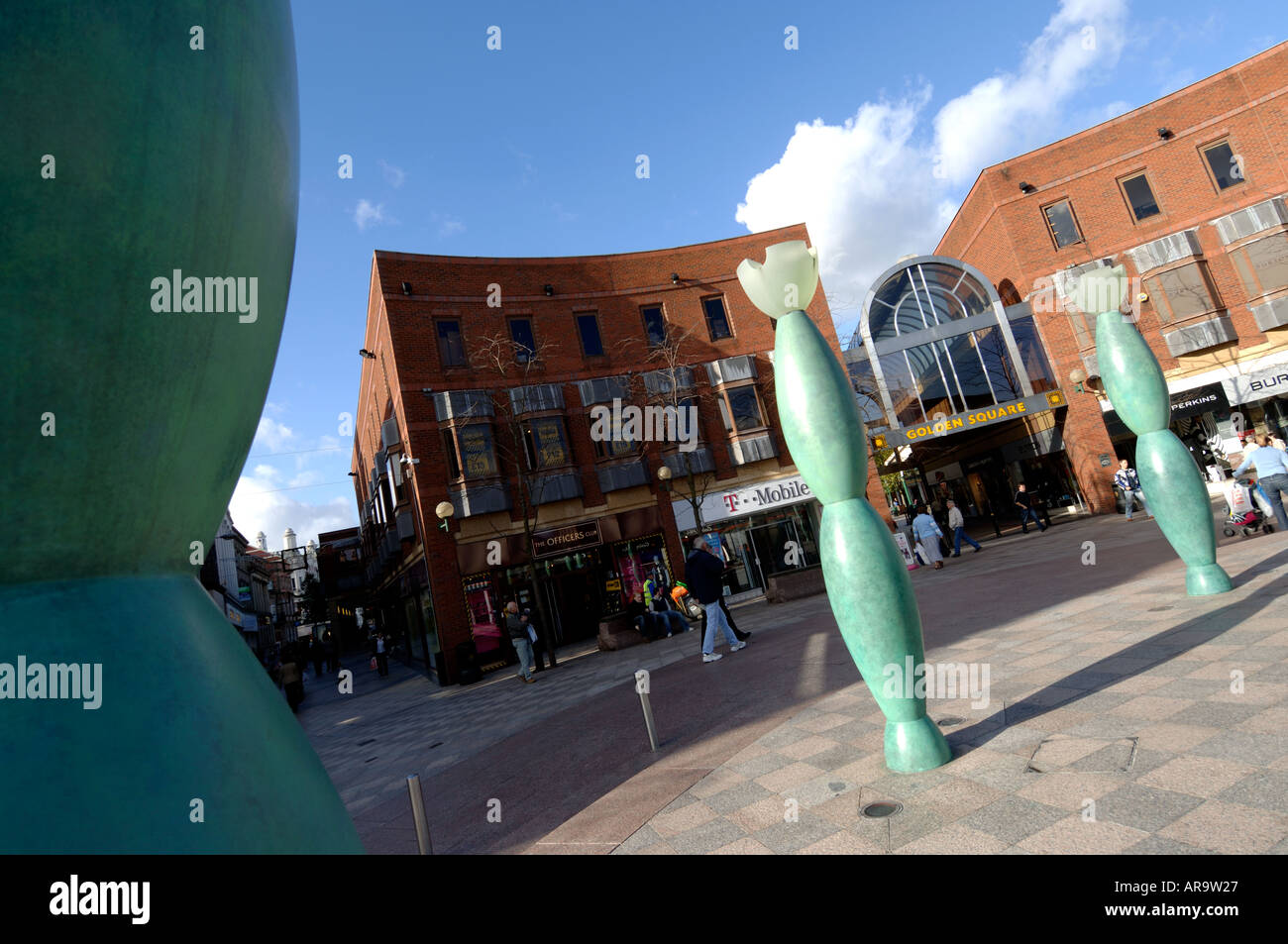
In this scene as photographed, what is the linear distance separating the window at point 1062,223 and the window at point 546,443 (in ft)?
65.8

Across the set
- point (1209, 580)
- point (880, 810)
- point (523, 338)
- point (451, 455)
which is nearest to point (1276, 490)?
point (1209, 580)

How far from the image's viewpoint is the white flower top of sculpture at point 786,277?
4.54m

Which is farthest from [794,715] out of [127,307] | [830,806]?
[127,307]

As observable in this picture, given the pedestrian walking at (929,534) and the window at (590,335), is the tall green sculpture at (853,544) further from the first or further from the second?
the window at (590,335)

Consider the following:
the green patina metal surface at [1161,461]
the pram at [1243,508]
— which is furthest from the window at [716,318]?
the green patina metal surface at [1161,461]

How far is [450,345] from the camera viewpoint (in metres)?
20.2

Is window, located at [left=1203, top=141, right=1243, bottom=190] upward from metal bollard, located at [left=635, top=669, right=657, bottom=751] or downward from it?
upward

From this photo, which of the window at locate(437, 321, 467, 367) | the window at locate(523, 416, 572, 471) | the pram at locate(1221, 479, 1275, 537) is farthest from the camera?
the window at locate(523, 416, 572, 471)

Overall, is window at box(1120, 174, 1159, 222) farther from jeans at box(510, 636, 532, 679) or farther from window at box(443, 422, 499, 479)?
jeans at box(510, 636, 532, 679)

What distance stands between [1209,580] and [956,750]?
4.47m

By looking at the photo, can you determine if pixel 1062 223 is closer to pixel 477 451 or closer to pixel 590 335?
pixel 590 335

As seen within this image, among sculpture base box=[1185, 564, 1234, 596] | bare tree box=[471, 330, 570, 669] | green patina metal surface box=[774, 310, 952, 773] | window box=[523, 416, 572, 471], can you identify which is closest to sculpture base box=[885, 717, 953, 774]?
green patina metal surface box=[774, 310, 952, 773]

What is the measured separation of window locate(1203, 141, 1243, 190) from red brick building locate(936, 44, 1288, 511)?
0.05m

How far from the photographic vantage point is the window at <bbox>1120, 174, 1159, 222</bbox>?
2344 centimetres
